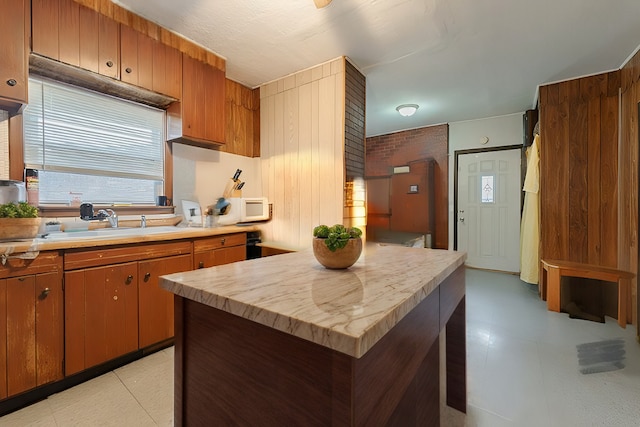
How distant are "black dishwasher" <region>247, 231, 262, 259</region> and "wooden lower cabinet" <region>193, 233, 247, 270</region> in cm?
46

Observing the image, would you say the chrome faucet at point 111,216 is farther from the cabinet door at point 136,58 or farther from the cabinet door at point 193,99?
the cabinet door at point 136,58

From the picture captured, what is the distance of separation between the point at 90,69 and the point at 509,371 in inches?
141

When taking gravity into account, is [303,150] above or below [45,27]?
below

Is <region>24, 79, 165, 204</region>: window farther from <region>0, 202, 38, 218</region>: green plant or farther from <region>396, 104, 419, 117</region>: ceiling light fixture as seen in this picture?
<region>396, 104, 419, 117</region>: ceiling light fixture

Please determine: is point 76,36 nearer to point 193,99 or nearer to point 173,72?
point 173,72

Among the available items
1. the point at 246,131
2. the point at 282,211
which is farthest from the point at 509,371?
the point at 246,131

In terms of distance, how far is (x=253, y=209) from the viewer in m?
3.22

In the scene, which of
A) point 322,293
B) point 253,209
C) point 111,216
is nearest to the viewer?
point 322,293

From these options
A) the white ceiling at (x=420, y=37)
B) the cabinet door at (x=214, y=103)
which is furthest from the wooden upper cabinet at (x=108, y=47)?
the cabinet door at (x=214, y=103)

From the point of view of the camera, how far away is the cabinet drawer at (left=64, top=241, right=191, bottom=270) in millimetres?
1639

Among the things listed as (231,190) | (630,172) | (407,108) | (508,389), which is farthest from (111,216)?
(630,172)

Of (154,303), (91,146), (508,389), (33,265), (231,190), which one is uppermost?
(91,146)

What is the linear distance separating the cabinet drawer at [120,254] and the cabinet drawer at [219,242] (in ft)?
0.30

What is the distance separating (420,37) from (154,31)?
2312mm
